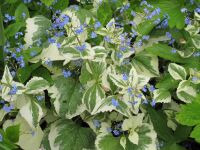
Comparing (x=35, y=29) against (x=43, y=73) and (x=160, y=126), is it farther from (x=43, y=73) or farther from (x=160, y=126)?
(x=160, y=126)

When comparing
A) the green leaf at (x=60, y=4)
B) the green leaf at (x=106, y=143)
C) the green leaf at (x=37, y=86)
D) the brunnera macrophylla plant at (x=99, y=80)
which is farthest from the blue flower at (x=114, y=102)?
the green leaf at (x=60, y=4)

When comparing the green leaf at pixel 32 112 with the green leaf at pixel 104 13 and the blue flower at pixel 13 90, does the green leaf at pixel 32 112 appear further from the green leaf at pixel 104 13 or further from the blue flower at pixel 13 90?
the green leaf at pixel 104 13

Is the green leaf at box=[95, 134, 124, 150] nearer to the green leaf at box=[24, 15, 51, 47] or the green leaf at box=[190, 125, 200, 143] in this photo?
the green leaf at box=[190, 125, 200, 143]

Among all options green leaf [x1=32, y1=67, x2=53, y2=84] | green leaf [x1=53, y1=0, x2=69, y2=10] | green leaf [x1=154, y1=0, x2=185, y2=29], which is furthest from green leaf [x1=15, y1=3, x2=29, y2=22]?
green leaf [x1=154, y1=0, x2=185, y2=29]

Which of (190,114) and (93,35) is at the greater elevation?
(93,35)

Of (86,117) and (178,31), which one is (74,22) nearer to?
(86,117)

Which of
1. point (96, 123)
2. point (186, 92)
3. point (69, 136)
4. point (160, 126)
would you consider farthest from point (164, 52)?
point (69, 136)
